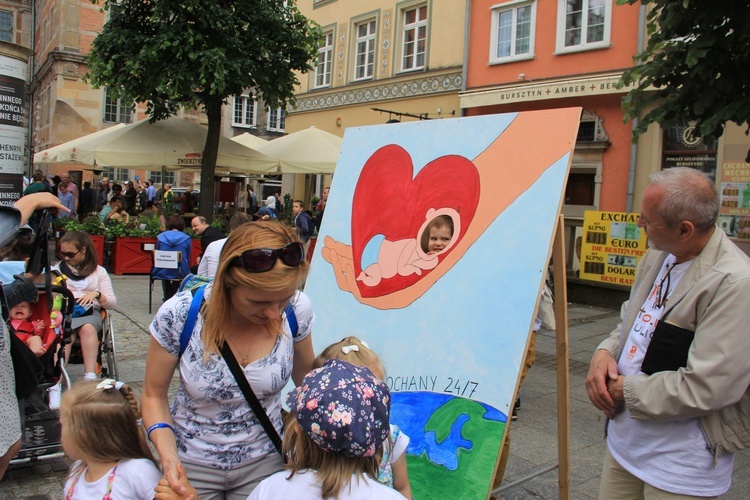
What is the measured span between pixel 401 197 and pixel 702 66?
11.3 feet

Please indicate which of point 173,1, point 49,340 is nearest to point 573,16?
point 173,1

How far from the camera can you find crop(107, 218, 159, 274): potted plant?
11.2 metres

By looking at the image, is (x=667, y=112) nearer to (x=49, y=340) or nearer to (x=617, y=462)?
(x=617, y=462)

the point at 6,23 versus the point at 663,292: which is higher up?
the point at 6,23

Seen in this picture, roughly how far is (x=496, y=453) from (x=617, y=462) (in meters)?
0.46

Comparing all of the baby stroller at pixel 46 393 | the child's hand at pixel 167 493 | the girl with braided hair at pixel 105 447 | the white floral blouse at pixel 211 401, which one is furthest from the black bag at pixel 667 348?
the baby stroller at pixel 46 393

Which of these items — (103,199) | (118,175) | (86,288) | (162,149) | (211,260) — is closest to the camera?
(86,288)

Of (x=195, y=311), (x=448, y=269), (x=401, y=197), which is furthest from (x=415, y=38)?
(x=195, y=311)

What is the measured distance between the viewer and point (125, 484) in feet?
6.27

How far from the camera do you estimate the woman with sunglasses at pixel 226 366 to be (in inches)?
70.4

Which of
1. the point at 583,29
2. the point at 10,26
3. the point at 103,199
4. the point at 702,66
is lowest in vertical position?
the point at 103,199

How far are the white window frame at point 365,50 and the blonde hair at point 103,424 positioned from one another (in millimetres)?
17086

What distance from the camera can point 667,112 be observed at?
5.57m

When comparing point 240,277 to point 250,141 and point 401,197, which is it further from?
point 250,141
